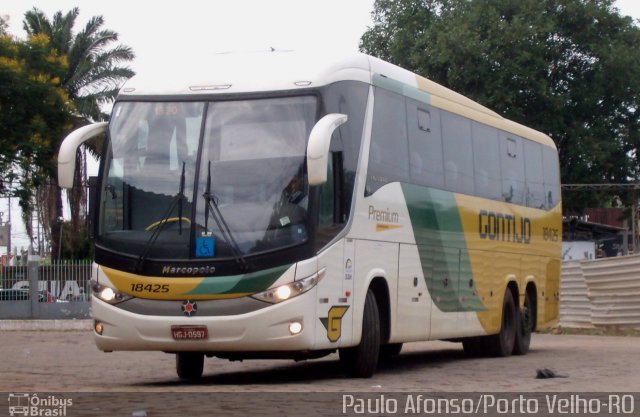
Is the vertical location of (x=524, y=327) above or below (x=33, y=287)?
below

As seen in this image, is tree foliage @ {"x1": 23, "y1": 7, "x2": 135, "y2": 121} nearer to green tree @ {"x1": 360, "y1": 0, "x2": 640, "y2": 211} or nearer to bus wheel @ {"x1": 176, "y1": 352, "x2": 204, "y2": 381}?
green tree @ {"x1": 360, "y1": 0, "x2": 640, "y2": 211}

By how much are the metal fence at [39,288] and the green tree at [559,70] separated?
22.8 metres

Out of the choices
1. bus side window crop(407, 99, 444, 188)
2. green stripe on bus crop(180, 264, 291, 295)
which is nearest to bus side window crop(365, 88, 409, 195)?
bus side window crop(407, 99, 444, 188)

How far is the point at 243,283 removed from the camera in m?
12.8

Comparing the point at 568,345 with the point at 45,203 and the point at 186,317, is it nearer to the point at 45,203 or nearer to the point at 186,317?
Answer: the point at 186,317

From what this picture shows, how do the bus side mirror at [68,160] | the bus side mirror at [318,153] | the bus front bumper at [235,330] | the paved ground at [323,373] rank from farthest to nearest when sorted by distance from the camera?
the bus side mirror at [68,160], the paved ground at [323,373], the bus front bumper at [235,330], the bus side mirror at [318,153]

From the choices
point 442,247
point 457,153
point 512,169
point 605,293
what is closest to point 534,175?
point 512,169

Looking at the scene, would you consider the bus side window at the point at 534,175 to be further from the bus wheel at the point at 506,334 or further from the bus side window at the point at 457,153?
the bus side window at the point at 457,153

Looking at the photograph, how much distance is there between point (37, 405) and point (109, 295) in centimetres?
282

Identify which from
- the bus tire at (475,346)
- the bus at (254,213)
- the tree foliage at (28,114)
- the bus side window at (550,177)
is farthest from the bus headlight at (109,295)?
the tree foliage at (28,114)

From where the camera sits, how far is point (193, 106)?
44.3ft

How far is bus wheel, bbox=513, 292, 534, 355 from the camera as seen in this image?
21.0 metres

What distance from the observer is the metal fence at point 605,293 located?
1142 inches

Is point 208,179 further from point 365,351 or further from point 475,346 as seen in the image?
point 475,346
